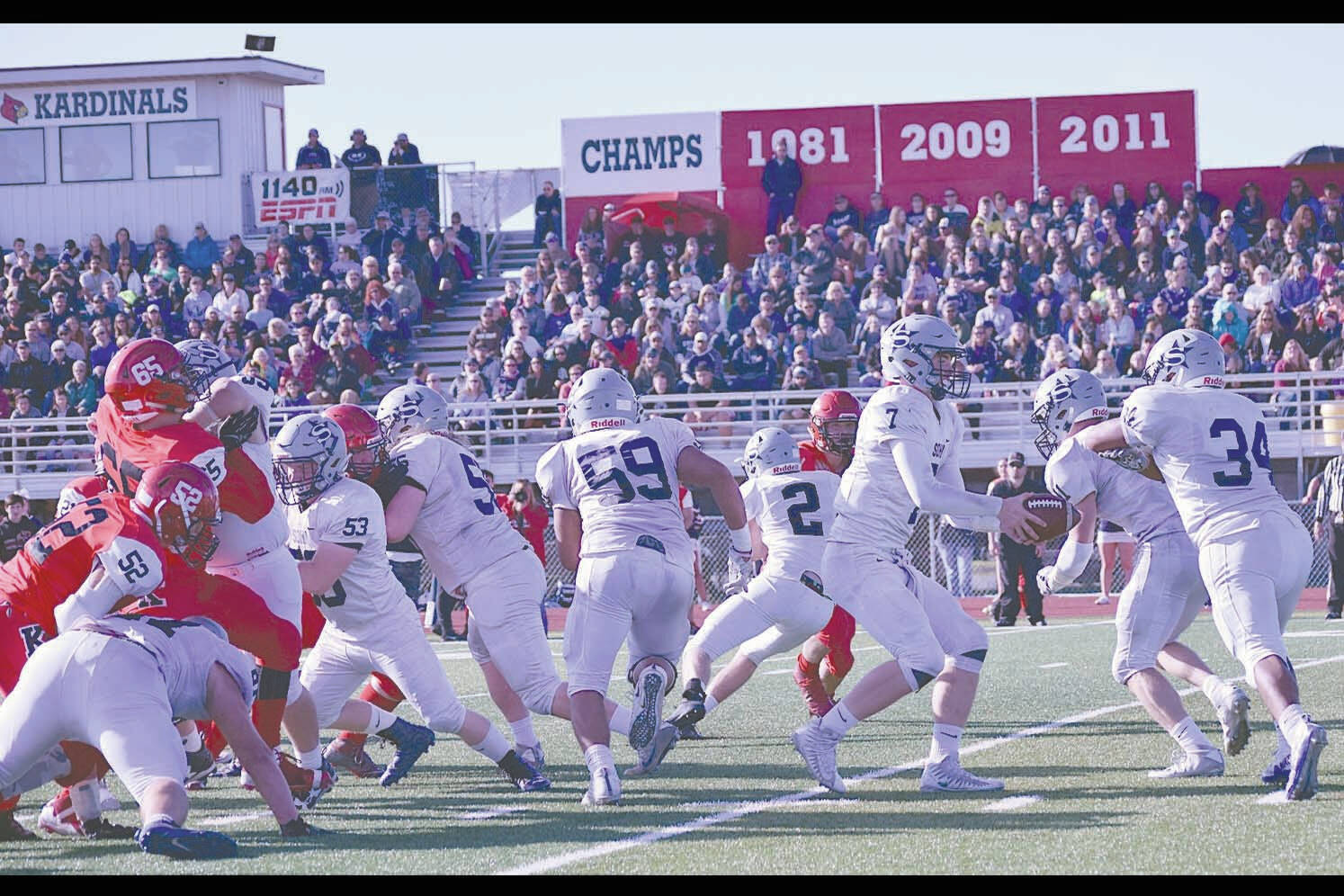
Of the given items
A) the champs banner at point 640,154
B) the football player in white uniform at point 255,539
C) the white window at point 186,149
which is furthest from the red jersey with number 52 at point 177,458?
the white window at point 186,149

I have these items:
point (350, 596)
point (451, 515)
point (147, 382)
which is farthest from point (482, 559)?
point (147, 382)

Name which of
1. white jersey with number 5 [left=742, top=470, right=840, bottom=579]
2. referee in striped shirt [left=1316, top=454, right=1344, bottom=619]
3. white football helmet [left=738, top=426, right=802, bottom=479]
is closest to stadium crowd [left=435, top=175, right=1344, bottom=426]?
referee in striped shirt [left=1316, top=454, right=1344, bottom=619]

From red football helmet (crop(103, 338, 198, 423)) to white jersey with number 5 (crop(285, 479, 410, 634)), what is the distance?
0.71m

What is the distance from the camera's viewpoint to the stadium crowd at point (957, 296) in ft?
65.0

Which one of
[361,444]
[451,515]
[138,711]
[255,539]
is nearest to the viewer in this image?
[138,711]

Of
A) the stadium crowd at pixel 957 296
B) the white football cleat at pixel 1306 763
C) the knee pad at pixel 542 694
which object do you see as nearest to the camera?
the white football cleat at pixel 1306 763

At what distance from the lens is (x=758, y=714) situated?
33.3 ft

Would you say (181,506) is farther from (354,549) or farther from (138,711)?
(354,549)

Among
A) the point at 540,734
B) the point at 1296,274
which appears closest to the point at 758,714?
the point at 540,734

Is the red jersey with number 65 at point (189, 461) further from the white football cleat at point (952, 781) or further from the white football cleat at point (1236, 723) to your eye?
the white football cleat at point (1236, 723)

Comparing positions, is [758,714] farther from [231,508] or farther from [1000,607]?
[1000,607]

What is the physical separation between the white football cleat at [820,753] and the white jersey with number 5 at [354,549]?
171 centimetres

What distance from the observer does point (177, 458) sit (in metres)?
7.08

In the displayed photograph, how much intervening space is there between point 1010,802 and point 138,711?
298 cm
